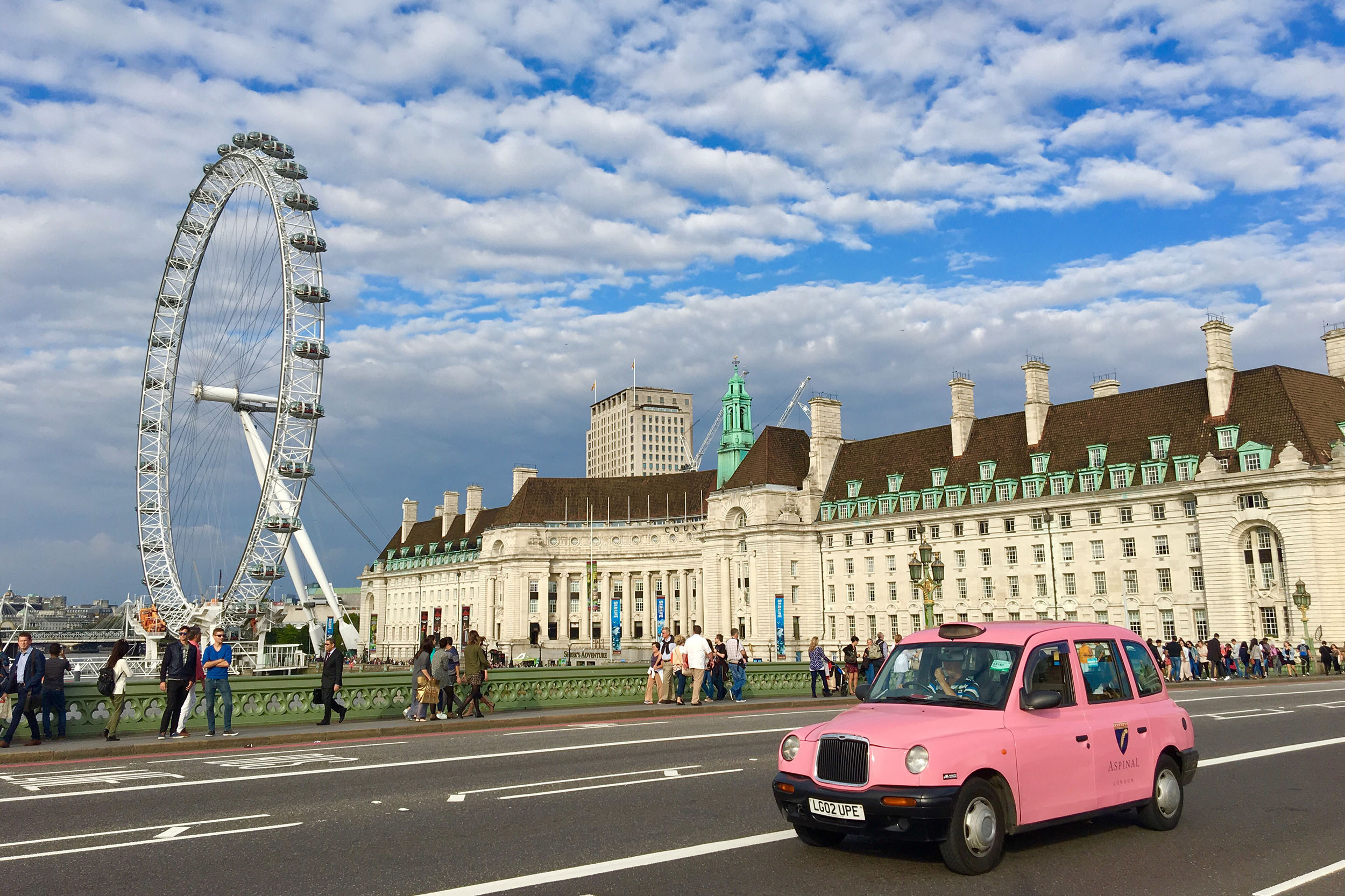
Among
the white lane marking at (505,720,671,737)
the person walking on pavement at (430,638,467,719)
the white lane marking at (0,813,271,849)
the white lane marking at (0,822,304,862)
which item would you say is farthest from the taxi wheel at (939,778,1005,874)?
the person walking on pavement at (430,638,467,719)

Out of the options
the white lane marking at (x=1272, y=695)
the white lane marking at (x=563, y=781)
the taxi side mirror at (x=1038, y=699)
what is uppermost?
the taxi side mirror at (x=1038, y=699)

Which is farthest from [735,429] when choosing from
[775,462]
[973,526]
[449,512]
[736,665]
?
[736,665]

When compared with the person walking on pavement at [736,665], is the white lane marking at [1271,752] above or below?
below

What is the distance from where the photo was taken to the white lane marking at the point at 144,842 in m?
9.91

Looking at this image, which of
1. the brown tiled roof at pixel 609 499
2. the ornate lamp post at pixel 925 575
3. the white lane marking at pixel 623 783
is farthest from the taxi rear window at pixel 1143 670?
the brown tiled roof at pixel 609 499

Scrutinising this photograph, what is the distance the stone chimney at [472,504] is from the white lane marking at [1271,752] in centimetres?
14208

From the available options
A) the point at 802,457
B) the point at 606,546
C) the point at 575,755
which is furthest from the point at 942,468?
the point at 575,755

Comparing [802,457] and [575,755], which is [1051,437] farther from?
[575,755]

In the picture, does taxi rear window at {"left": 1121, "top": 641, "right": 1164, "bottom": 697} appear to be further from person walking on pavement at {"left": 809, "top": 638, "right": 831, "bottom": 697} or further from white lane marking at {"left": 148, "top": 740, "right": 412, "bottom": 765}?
person walking on pavement at {"left": 809, "top": 638, "right": 831, "bottom": 697}

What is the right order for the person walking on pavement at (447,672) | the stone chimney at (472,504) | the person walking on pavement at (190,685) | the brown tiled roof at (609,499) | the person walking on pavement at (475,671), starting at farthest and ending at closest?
the stone chimney at (472,504), the brown tiled roof at (609,499), the person walking on pavement at (475,671), the person walking on pavement at (447,672), the person walking on pavement at (190,685)

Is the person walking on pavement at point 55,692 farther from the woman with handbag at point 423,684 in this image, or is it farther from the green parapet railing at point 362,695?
the woman with handbag at point 423,684

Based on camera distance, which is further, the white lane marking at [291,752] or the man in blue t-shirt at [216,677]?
the man in blue t-shirt at [216,677]

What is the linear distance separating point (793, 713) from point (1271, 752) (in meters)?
13.1

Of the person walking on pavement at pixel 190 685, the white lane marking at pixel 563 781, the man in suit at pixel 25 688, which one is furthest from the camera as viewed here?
the person walking on pavement at pixel 190 685
